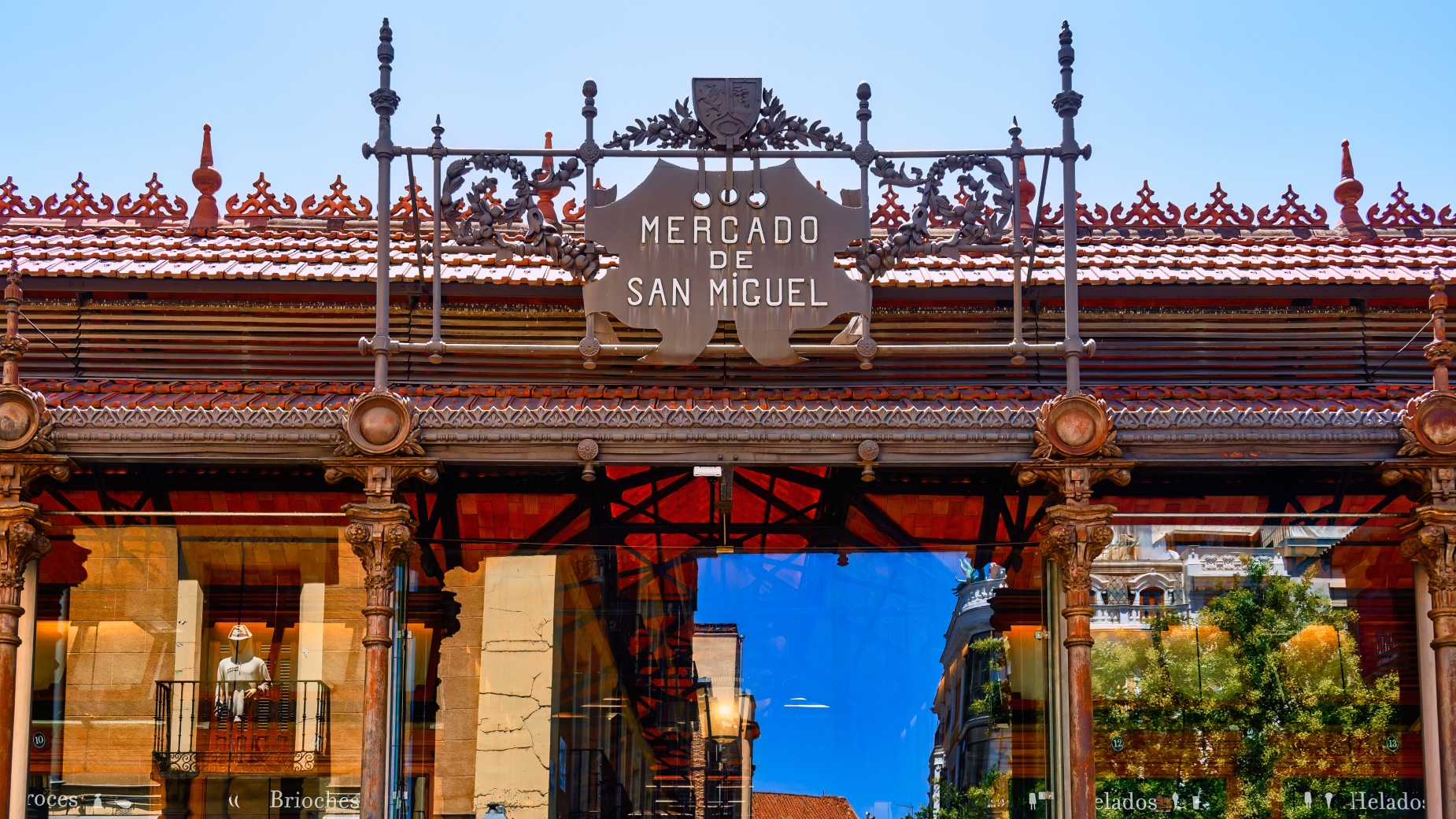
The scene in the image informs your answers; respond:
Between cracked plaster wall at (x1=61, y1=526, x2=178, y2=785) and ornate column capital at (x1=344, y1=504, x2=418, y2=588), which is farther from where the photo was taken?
cracked plaster wall at (x1=61, y1=526, x2=178, y2=785)

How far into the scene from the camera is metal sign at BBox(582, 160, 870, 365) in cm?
1497

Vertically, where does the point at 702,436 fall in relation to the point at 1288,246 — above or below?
below

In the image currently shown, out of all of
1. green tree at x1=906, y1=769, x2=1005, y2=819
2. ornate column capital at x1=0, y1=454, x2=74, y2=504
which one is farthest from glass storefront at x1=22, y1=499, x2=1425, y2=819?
ornate column capital at x1=0, y1=454, x2=74, y2=504

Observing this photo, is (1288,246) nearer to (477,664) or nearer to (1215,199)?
(1215,199)

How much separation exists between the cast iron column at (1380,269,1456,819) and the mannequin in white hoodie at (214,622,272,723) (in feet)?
31.0

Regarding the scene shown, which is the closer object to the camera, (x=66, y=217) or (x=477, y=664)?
(x=477, y=664)

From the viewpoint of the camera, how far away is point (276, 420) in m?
14.0

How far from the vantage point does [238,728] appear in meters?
14.8

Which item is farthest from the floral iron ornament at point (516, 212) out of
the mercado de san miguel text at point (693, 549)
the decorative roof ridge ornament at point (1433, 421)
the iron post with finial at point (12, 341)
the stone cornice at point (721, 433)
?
the decorative roof ridge ornament at point (1433, 421)

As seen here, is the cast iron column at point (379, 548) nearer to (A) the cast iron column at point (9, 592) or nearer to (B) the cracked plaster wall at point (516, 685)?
(B) the cracked plaster wall at point (516, 685)

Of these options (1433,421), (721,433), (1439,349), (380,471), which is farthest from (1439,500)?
(380,471)

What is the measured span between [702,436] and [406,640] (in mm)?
3156

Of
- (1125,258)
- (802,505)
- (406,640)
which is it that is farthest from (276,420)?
(1125,258)

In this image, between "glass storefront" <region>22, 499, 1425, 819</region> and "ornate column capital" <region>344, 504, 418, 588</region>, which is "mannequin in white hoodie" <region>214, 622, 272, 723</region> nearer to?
"glass storefront" <region>22, 499, 1425, 819</region>
